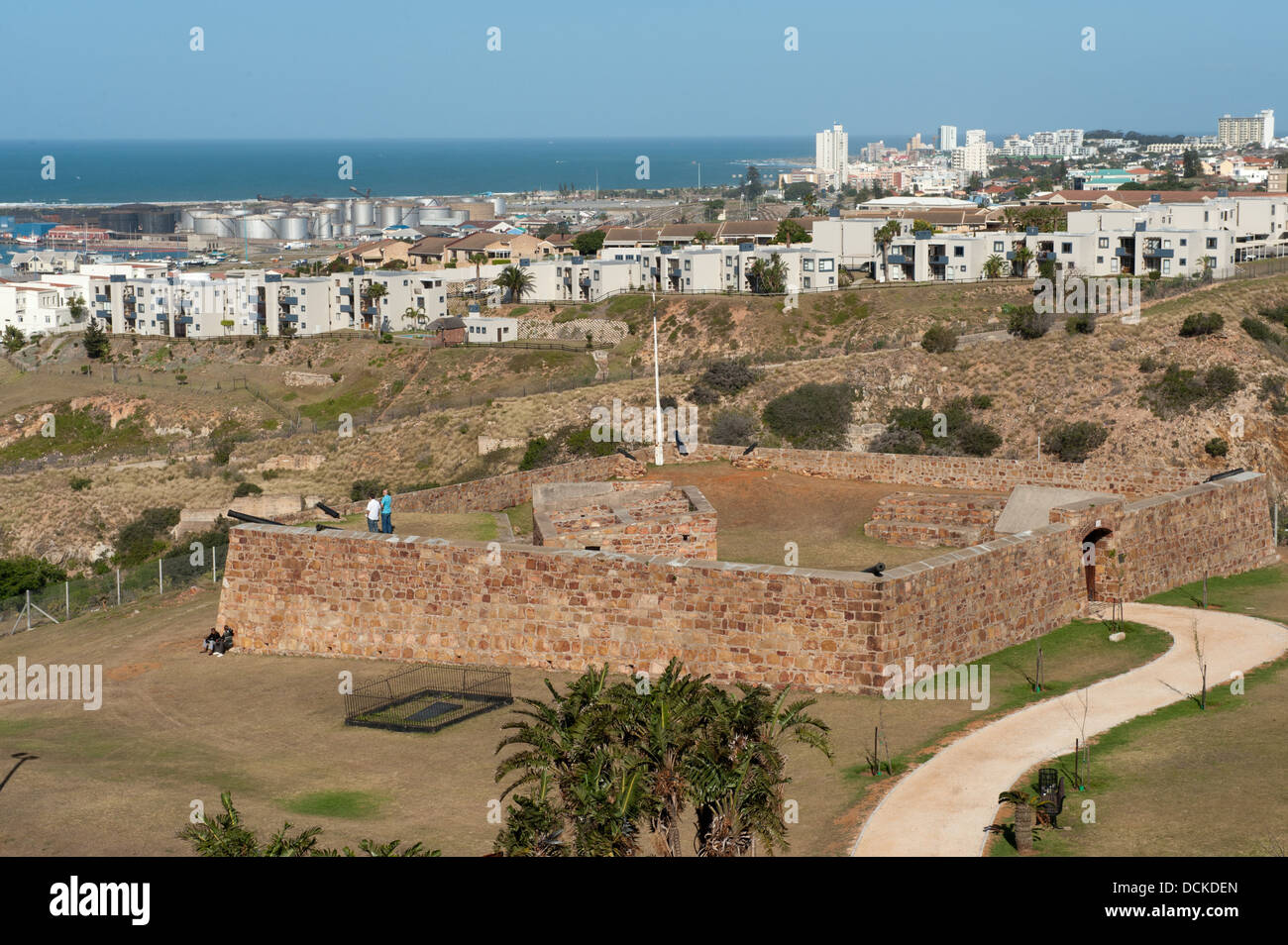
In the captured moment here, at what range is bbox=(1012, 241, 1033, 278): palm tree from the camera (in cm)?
9875

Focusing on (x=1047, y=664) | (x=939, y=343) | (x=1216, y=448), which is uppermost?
(x=939, y=343)

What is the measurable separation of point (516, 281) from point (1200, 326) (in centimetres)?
5910

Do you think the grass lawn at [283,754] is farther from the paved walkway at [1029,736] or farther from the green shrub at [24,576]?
the green shrub at [24,576]

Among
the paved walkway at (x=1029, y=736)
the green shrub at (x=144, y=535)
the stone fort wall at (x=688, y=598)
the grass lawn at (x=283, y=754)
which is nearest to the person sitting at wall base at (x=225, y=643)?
the stone fort wall at (x=688, y=598)

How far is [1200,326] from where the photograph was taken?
201 feet

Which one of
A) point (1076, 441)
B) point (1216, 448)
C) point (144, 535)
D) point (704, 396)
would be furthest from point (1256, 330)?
point (144, 535)

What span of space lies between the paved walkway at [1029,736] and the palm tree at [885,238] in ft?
289

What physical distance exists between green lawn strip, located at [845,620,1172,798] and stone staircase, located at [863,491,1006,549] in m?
4.92

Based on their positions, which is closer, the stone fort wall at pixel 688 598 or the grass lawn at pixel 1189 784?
the grass lawn at pixel 1189 784

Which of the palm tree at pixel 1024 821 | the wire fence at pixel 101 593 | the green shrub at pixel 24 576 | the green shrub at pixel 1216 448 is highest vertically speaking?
the palm tree at pixel 1024 821

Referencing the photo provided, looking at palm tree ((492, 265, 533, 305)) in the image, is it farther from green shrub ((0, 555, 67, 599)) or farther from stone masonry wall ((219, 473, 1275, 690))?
stone masonry wall ((219, 473, 1275, 690))

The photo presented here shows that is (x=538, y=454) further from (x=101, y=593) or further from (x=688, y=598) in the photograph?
(x=688, y=598)

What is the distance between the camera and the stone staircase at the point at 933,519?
26375mm
